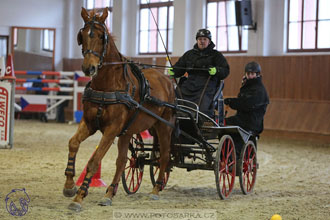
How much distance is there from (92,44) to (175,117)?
164 cm

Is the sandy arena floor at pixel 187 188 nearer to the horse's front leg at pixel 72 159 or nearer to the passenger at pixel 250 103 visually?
the horse's front leg at pixel 72 159

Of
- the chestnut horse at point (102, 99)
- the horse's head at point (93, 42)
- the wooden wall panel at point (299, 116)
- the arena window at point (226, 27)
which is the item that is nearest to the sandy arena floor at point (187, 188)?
the chestnut horse at point (102, 99)

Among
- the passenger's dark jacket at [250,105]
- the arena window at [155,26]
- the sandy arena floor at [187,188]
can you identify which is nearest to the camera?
the sandy arena floor at [187,188]

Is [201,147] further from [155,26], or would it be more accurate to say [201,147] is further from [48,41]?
[48,41]

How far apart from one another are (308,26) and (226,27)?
8.74 ft

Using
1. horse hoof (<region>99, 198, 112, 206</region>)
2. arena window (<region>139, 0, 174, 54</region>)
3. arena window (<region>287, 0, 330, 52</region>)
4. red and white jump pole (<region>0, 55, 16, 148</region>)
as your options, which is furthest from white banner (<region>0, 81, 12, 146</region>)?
arena window (<region>139, 0, 174, 54</region>)

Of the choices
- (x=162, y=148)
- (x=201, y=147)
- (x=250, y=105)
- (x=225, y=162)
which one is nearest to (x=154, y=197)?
(x=162, y=148)

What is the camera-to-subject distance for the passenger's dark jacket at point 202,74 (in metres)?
6.39

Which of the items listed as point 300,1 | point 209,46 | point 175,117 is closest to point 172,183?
point 175,117

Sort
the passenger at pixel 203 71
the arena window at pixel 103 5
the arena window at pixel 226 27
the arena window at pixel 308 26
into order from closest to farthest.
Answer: the passenger at pixel 203 71 → the arena window at pixel 308 26 → the arena window at pixel 226 27 → the arena window at pixel 103 5

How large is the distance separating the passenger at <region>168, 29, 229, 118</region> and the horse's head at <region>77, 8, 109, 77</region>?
1443 mm

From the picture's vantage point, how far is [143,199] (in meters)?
5.84

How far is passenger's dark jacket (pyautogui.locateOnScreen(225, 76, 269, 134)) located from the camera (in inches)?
265

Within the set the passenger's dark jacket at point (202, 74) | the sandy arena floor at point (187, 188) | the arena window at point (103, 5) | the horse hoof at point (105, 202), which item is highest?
the arena window at point (103, 5)
